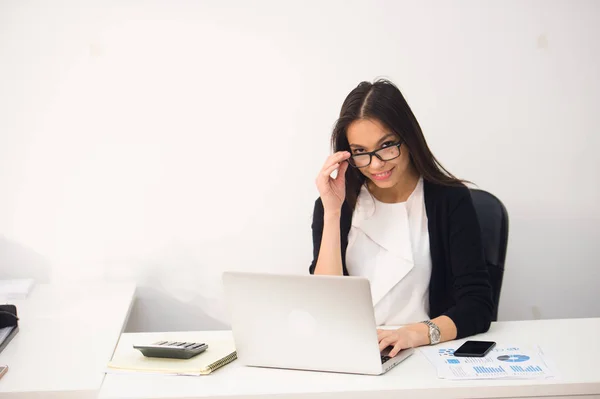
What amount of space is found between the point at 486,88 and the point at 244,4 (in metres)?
1.07

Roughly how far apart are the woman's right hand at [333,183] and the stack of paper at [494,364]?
0.65m

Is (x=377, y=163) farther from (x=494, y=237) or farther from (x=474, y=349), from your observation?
(x=474, y=349)

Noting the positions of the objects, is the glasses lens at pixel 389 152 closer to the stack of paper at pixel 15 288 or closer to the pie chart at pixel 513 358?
the pie chart at pixel 513 358

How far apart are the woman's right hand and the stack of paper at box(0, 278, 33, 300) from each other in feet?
3.83

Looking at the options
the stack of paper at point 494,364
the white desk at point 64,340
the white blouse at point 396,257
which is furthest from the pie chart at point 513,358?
the white desk at point 64,340

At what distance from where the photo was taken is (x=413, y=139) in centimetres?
225

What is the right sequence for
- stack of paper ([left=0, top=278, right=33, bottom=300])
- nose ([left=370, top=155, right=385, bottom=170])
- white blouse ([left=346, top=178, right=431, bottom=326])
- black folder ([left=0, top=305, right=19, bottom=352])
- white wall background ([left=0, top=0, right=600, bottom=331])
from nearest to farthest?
1. black folder ([left=0, top=305, right=19, bottom=352])
2. nose ([left=370, top=155, right=385, bottom=170])
3. white blouse ([left=346, top=178, right=431, bottom=326])
4. stack of paper ([left=0, top=278, right=33, bottom=300])
5. white wall background ([left=0, top=0, right=600, bottom=331])

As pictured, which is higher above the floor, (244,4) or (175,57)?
(244,4)

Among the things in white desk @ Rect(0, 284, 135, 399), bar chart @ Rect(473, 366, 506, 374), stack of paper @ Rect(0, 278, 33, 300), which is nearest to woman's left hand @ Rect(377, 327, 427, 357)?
bar chart @ Rect(473, 366, 506, 374)

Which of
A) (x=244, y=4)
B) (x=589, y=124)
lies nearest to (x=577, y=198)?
(x=589, y=124)

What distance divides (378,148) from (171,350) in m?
0.90

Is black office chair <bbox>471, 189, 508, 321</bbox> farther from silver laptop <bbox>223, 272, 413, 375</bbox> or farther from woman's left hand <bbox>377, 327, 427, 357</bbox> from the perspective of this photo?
silver laptop <bbox>223, 272, 413, 375</bbox>

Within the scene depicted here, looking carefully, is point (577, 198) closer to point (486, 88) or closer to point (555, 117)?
point (555, 117)

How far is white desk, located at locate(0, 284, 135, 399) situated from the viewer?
1687mm
